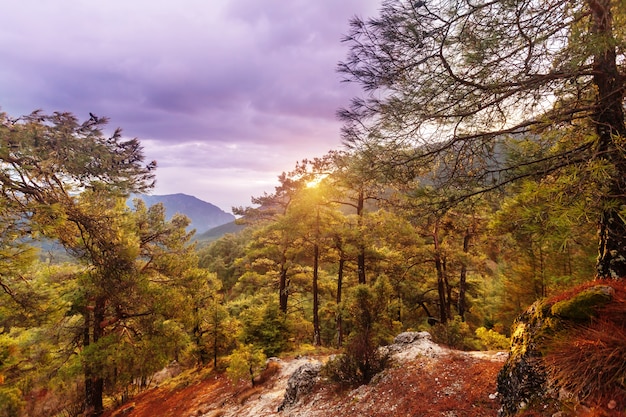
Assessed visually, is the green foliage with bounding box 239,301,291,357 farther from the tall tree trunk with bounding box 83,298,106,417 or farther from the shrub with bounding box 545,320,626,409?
the shrub with bounding box 545,320,626,409

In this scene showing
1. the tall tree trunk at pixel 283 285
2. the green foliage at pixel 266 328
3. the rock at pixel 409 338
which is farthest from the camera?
the tall tree trunk at pixel 283 285

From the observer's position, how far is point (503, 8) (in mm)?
3400

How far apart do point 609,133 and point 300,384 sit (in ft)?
26.6

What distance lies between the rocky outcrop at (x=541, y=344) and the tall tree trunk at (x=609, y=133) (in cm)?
99

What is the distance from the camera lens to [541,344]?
3.60 meters

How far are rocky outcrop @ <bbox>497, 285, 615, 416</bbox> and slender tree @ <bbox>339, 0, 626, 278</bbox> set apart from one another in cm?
101

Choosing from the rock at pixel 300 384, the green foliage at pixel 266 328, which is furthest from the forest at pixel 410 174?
the green foliage at pixel 266 328

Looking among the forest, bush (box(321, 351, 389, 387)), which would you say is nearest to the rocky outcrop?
the forest

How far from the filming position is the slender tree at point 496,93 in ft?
11.0

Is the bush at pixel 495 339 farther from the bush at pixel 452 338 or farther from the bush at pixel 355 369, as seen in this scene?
the bush at pixel 355 369

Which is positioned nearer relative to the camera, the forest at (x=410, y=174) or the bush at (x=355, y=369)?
the forest at (x=410, y=174)

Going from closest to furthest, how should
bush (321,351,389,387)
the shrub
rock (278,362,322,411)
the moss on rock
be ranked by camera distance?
the shrub → the moss on rock → bush (321,351,389,387) → rock (278,362,322,411)

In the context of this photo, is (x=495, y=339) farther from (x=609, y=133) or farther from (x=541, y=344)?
(x=609, y=133)

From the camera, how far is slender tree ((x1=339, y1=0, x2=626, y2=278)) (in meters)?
3.34
